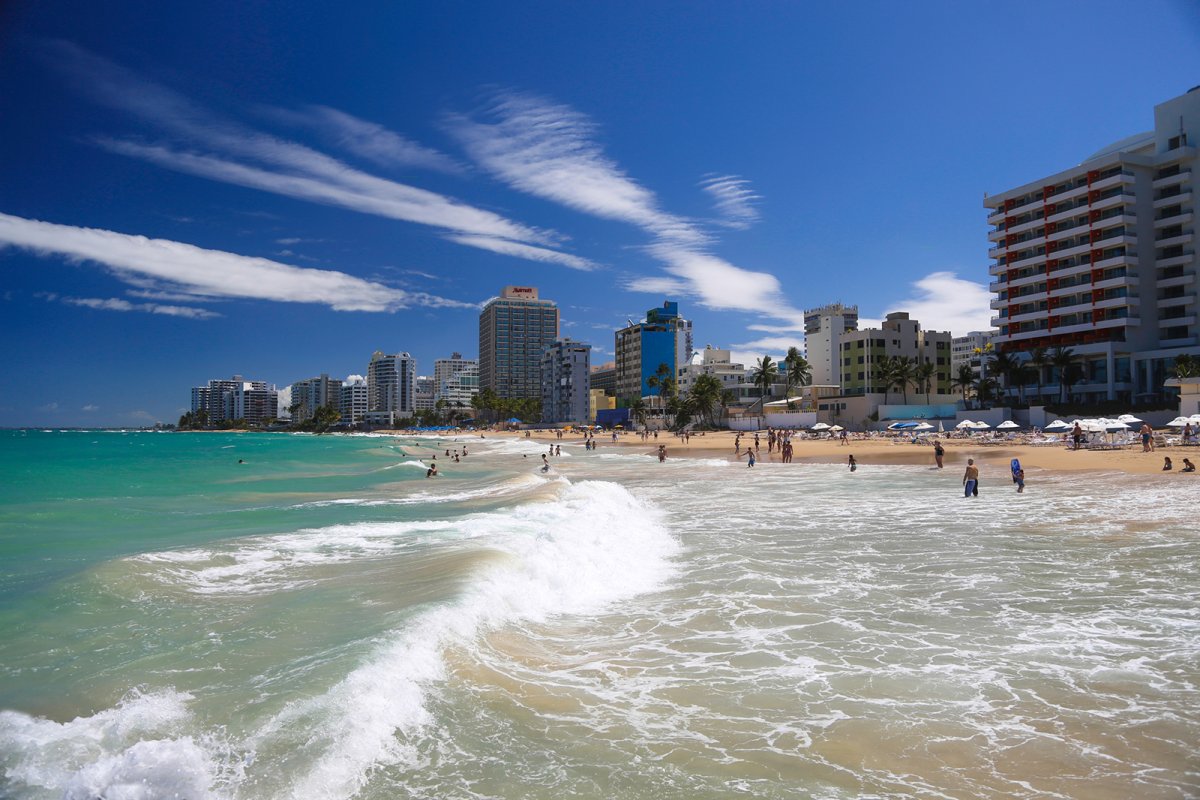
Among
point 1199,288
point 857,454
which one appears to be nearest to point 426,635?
point 857,454

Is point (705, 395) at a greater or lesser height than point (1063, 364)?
lesser

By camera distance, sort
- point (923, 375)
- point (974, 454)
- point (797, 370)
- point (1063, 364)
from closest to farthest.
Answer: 1. point (974, 454)
2. point (1063, 364)
3. point (923, 375)
4. point (797, 370)

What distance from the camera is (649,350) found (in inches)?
5896

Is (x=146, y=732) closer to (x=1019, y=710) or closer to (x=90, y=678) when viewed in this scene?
(x=90, y=678)

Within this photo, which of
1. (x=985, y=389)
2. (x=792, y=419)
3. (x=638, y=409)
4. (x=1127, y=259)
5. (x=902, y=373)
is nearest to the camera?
(x=1127, y=259)

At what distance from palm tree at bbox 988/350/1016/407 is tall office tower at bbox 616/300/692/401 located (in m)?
71.6

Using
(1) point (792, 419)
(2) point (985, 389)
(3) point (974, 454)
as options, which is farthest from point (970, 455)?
(1) point (792, 419)

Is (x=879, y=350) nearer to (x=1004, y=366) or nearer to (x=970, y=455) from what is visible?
(x=1004, y=366)

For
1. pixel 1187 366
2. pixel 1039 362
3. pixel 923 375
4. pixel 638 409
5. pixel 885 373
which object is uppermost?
pixel 1039 362

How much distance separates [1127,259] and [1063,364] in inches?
482

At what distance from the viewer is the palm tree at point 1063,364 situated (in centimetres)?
7162

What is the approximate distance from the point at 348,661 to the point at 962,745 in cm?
632

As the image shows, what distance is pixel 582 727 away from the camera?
6.45 metres

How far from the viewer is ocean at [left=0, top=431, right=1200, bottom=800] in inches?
220
